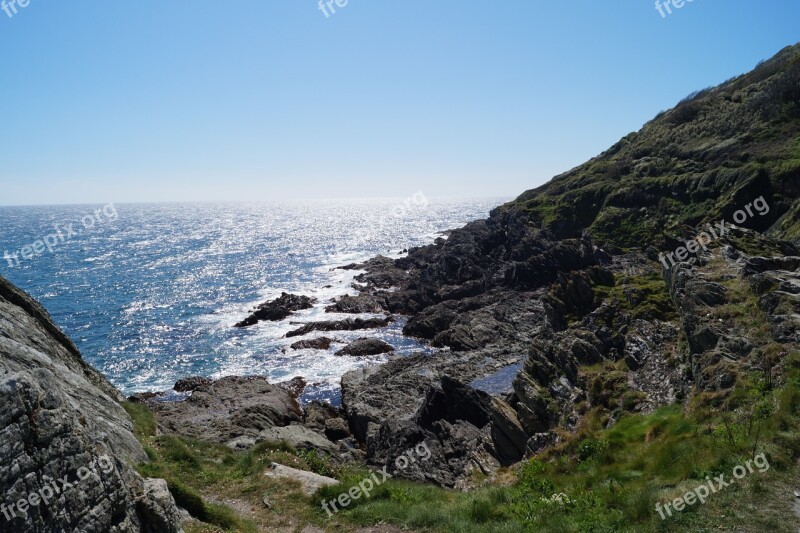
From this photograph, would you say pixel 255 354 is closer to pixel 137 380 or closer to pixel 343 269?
pixel 137 380

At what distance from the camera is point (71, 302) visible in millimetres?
75562

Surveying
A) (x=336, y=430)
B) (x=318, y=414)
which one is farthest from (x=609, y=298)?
(x=318, y=414)

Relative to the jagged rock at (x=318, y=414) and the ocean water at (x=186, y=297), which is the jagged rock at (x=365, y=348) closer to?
the ocean water at (x=186, y=297)

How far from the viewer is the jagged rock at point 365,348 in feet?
186

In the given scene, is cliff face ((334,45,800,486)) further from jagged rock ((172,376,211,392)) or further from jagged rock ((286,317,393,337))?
jagged rock ((172,376,211,392))

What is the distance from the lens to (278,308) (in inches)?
2867

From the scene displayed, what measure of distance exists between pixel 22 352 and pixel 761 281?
27.8 meters

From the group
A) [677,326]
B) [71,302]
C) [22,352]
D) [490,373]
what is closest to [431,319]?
[490,373]

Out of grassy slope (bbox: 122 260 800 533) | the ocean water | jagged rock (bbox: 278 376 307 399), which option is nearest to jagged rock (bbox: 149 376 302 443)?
jagged rock (bbox: 278 376 307 399)

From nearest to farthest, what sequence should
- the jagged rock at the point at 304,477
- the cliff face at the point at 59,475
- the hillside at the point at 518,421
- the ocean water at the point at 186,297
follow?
the cliff face at the point at 59,475, the hillside at the point at 518,421, the jagged rock at the point at 304,477, the ocean water at the point at 186,297

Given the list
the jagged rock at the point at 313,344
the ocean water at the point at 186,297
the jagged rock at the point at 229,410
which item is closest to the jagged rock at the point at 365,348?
the ocean water at the point at 186,297

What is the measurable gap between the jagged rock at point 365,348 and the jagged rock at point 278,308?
60.1 ft

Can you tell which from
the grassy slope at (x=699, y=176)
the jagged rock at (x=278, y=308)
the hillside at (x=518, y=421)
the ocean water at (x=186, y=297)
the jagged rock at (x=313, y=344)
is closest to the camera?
the hillside at (x=518, y=421)

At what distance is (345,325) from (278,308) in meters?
13.2
